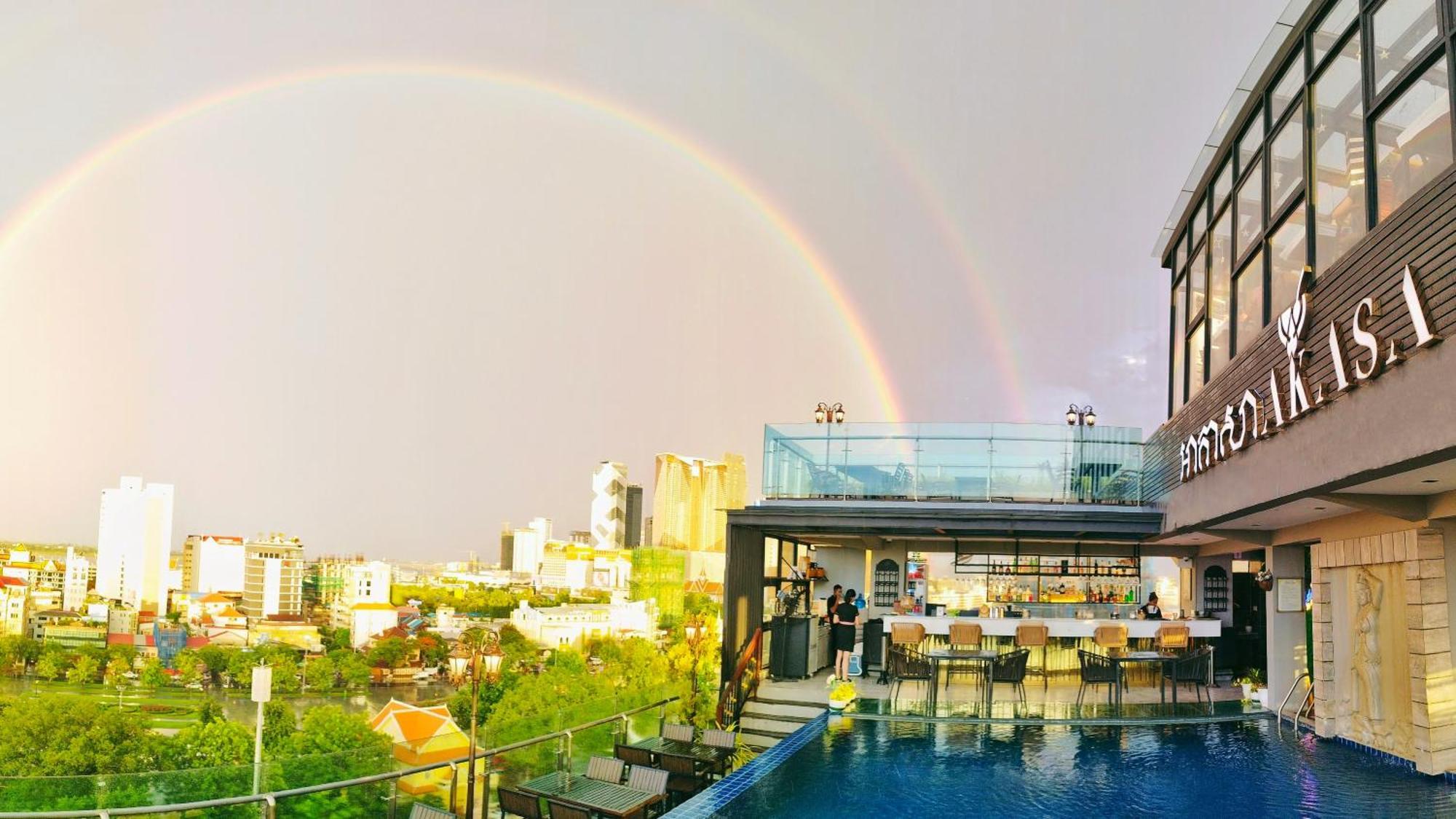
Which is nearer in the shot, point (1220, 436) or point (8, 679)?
point (1220, 436)

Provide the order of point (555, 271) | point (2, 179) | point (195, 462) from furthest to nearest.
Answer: point (195, 462)
point (2, 179)
point (555, 271)

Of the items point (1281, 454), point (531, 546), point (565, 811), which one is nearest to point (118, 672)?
point (531, 546)

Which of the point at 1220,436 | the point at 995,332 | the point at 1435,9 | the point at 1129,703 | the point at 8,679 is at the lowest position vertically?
the point at 8,679

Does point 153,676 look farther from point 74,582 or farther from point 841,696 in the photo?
point 841,696

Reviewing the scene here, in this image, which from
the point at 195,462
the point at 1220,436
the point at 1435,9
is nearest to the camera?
the point at 1435,9

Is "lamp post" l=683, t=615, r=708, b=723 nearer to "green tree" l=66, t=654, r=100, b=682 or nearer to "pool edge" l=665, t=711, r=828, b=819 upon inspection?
"pool edge" l=665, t=711, r=828, b=819

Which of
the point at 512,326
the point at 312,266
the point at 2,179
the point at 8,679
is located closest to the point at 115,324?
the point at 2,179

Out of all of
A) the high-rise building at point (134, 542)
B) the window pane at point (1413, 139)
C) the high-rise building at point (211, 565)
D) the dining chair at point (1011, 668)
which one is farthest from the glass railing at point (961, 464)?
the high-rise building at point (211, 565)

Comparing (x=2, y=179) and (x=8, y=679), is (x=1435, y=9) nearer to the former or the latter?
(x=2, y=179)

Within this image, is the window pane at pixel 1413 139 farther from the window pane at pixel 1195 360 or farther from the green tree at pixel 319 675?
the green tree at pixel 319 675
